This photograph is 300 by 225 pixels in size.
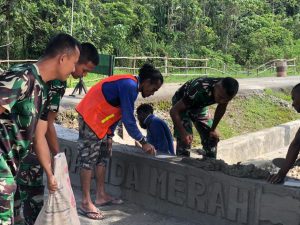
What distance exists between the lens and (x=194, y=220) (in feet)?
14.4

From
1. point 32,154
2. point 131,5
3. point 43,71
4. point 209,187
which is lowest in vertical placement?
point 209,187

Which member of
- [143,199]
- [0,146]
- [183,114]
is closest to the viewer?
[0,146]

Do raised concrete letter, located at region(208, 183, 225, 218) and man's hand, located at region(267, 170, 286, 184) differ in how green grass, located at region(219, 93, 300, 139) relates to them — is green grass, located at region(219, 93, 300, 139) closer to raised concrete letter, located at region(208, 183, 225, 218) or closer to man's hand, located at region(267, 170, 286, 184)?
raised concrete letter, located at region(208, 183, 225, 218)

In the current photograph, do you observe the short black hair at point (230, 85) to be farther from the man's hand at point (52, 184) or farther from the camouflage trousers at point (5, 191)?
the camouflage trousers at point (5, 191)

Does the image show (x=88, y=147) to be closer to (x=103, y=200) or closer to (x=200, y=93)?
(x=103, y=200)

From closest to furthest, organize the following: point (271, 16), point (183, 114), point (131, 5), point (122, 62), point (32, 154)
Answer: point (32, 154) < point (183, 114) < point (122, 62) < point (131, 5) < point (271, 16)

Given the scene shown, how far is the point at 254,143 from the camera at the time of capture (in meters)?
9.88

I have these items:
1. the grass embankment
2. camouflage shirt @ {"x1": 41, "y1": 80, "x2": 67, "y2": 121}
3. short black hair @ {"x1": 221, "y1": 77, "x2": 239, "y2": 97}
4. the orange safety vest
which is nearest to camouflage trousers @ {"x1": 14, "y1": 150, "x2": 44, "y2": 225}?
camouflage shirt @ {"x1": 41, "y1": 80, "x2": 67, "y2": 121}

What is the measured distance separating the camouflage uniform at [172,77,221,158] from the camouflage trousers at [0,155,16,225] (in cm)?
266

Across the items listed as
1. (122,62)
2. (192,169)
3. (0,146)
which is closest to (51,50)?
(0,146)

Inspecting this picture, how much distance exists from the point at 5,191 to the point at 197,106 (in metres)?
2.90

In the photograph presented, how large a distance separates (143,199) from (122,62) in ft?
59.6

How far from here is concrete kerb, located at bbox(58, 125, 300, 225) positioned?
3893mm

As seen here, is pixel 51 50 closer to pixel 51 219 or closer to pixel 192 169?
pixel 51 219
